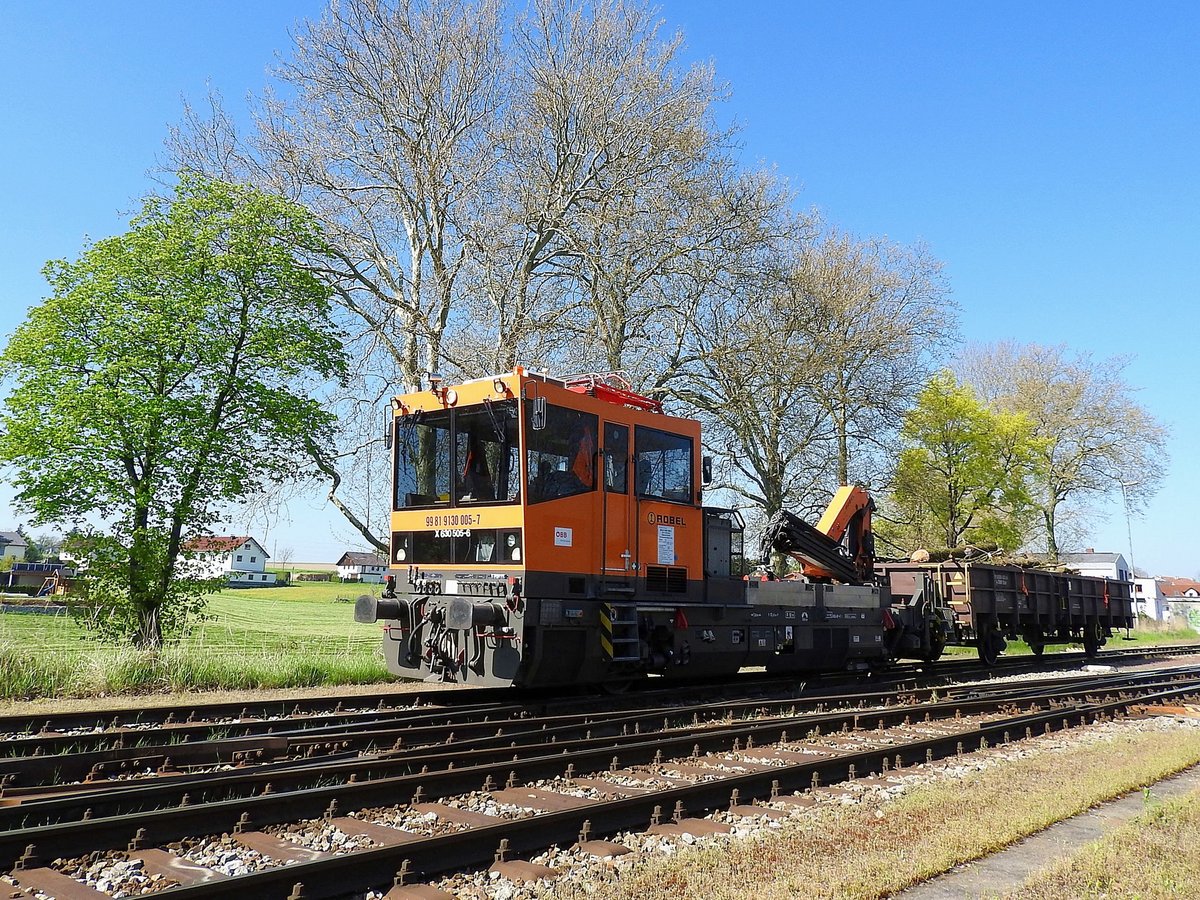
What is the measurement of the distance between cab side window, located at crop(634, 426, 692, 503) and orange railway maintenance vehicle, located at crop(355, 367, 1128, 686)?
0.07 feet

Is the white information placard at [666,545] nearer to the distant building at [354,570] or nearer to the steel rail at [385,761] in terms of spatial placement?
the steel rail at [385,761]

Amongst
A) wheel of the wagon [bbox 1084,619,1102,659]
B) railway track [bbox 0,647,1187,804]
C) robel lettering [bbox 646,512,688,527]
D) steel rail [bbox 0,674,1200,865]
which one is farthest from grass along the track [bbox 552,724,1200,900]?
wheel of the wagon [bbox 1084,619,1102,659]

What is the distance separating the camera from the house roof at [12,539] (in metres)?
86.0

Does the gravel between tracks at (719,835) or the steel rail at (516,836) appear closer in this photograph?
the steel rail at (516,836)

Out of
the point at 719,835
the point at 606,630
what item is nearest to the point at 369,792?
the point at 719,835

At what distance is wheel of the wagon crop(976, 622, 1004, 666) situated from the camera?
1808cm

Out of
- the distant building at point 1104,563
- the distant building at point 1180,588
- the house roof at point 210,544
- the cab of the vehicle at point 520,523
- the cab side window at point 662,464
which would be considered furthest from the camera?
the distant building at point 1180,588

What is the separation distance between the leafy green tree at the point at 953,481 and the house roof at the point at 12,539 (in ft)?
285

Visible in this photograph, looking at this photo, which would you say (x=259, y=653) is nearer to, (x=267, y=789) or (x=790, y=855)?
(x=267, y=789)

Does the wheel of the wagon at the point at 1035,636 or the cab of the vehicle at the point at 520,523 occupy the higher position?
the cab of the vehicle at the point at 520,523

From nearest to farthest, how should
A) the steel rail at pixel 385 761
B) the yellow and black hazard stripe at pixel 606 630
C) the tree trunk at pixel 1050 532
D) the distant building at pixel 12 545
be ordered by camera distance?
the steel rail at pixel 385 761 → the yellow and black hazard stripe at pixel 606 630 → the tree trunk at pixel 1050 532 → the distant building at pixel 12 545

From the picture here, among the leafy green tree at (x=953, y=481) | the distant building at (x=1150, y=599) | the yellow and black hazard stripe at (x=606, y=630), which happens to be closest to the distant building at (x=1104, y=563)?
the distant building at (x=1150, y=599)

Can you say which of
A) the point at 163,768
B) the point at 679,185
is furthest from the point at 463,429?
the point at 679,185

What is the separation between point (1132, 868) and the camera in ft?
15.6
